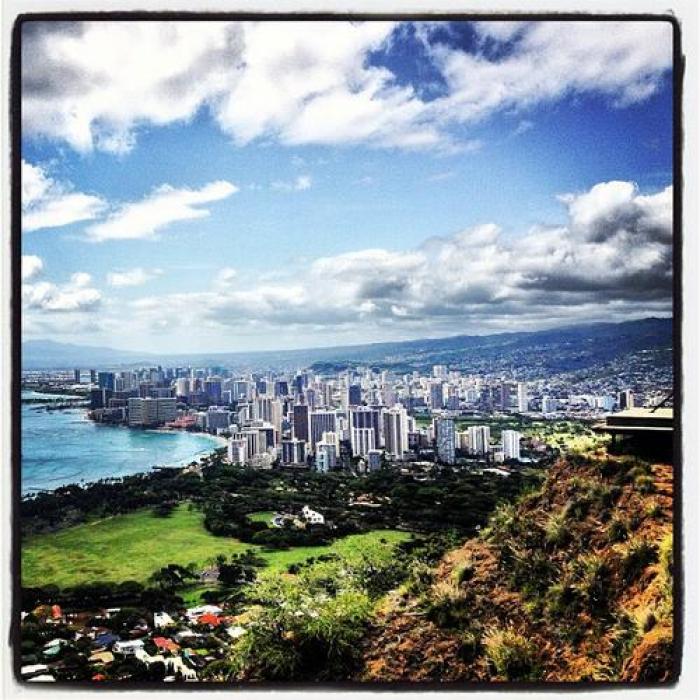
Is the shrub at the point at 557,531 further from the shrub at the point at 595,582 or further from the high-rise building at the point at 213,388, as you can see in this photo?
the high-rise building at the point at 213,388

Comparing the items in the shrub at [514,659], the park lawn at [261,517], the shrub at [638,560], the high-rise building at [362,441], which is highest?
the high-rise building at [362,441]

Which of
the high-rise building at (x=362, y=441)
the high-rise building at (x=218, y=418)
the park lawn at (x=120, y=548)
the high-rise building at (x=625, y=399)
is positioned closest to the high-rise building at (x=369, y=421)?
the high-rise building at (x=362, y=441)

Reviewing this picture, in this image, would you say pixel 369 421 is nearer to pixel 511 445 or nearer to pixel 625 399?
pixel 511 445

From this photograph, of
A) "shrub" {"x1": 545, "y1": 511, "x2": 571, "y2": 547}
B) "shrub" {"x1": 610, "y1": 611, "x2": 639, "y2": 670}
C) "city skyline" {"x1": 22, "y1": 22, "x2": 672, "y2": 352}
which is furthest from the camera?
"shrub" {"x1": 545, "y1": 511, "x2": 571, "y2": 547}

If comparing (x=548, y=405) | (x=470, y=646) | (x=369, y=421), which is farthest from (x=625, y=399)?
(x=470, y=646)

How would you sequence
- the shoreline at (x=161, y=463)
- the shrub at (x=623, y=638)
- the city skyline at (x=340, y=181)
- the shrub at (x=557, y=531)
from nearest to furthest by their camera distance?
1. the shrub at (x=623, y=638)
2. the city skyline at (x=340, y=181)
3. the shrub at (x=557, y=531)
4. the shoreline at (x=161, y=463)

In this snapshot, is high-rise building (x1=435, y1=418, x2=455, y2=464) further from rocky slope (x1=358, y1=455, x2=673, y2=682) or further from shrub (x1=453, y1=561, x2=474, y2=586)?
shrub (x1=453, y1=561, x2=474, y2=586)

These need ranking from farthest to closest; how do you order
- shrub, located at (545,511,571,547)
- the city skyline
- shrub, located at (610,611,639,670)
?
shrub, located at (545,511,571,547) → the city skyline → shrub, located at (610,611,639,670)

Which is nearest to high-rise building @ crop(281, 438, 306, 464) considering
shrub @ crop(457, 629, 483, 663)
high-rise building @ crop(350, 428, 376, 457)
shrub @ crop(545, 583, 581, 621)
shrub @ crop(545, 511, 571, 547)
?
high-rise building @ crop(350, 428, 376, 457)
